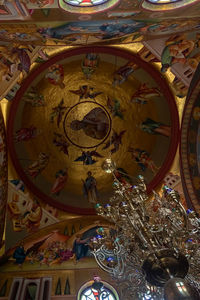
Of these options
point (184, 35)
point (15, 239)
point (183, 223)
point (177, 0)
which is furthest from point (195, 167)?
point (15, 239)

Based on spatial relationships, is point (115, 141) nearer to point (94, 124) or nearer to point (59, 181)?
point (94, 124)

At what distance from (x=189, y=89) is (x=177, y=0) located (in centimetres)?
458

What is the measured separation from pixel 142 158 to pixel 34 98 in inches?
182

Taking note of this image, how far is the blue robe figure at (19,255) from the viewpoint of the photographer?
9.40m

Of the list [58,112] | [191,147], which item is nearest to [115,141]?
[58,112]

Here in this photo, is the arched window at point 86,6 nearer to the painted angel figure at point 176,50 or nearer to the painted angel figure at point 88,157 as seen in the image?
the painted angel figure at point 176,50

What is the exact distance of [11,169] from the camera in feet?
35.7

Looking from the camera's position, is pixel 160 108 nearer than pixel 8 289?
No

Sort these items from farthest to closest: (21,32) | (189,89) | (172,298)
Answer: (189,89)
(21,32)
(172,298)

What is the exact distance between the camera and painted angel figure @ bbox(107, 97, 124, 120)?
1130cm

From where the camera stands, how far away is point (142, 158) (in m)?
11.7

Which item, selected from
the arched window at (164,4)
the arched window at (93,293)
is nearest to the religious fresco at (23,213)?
the arched window at (93,293)

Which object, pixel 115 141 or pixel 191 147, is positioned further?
pixel 115 141

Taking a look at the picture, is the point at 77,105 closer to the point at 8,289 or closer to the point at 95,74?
the point at 95,74
